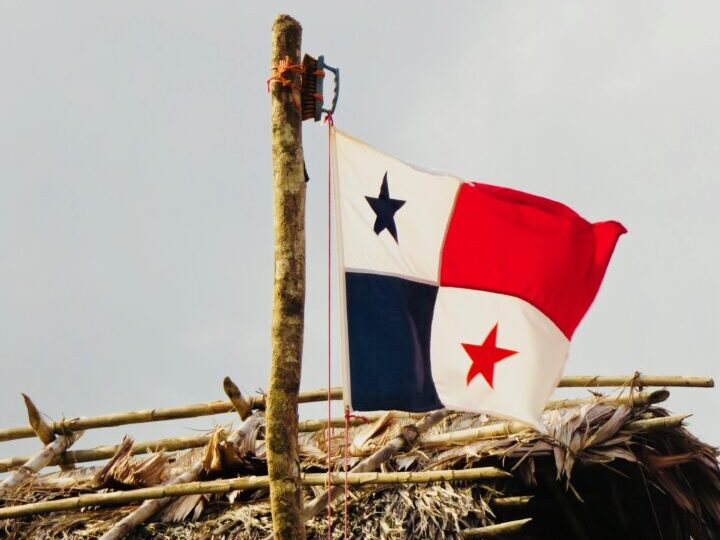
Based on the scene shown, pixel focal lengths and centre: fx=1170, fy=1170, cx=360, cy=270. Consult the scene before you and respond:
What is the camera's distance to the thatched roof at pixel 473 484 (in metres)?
6.79

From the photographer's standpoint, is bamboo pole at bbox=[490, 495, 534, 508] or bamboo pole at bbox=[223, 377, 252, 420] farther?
bamboo pole at bbox=[223, 377, 252, 420]

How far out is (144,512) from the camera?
24.0 feet

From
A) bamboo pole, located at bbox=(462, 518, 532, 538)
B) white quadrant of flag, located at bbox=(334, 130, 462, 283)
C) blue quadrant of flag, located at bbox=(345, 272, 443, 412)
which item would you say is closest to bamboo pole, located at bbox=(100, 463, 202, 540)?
bamboo pole, located at bbox=(462, 518, 532, 538)

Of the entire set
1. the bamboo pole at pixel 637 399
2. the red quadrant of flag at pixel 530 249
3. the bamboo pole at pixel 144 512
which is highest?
the red quadrant of flag at pixel 530 249

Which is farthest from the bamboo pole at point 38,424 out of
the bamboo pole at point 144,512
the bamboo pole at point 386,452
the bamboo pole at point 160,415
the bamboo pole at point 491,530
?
the bamboo pole at point 491,530

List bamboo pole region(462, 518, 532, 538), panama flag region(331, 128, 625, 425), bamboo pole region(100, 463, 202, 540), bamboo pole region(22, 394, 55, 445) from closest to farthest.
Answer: panama flag region(331, 128, 625, 425), bamboo pole region(462, 518, 532, 538), bamboo pole region(100, 463, 202, 540), bamboo pole region(22, 394, 55, 445)

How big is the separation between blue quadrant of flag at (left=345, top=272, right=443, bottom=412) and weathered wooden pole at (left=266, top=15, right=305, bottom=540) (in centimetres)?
41

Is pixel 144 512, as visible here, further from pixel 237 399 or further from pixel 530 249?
pixel 530 249

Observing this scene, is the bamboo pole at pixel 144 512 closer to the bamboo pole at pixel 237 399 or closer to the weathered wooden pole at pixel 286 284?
the bamboo pole at pixel 237 399

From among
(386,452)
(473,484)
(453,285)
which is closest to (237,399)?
(386,452)

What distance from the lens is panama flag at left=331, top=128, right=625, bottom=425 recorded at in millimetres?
5727

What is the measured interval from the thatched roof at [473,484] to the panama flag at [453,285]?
3.07 ft

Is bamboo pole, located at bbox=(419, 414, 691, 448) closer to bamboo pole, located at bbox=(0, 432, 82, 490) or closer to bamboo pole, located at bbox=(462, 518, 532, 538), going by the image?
bamboo pole, located at bbox=(462, 518, 532, 538)

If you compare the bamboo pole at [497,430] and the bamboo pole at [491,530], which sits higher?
the bamboo pole at [497,430]
